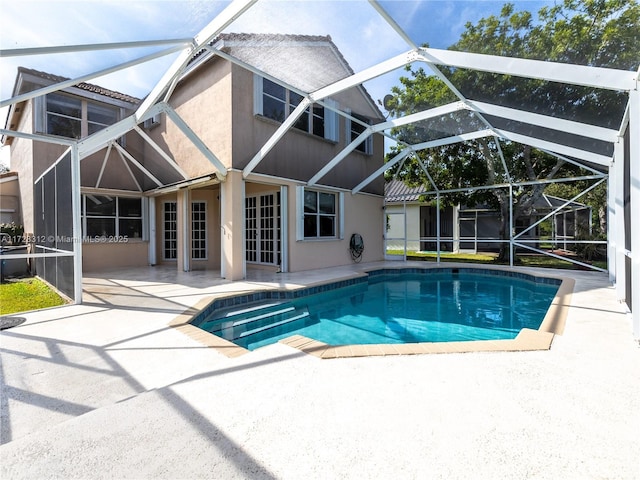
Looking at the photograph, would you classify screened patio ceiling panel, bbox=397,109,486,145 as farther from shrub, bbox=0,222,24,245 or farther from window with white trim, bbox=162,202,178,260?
shrub, bbox=0,222,24,245

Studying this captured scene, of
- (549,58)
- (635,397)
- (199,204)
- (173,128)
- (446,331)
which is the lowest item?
(446,331)

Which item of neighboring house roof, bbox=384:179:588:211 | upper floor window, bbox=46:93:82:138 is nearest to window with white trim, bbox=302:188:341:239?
neighboring house roof, bbox=384:179:588:211

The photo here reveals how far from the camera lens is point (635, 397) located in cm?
239

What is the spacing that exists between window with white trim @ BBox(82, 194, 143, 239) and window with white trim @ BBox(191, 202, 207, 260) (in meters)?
1.96

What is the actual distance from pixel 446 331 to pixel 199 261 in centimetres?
823

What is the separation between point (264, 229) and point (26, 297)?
227 inches

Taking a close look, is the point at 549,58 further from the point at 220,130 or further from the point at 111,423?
the point at 220,130

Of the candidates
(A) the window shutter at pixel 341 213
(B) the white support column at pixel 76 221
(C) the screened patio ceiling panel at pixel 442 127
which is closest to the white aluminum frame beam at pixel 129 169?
(B) the white support column at pixel 76 221

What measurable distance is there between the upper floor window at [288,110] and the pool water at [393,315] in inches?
204

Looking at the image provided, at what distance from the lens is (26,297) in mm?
6121

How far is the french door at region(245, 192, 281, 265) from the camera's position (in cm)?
960

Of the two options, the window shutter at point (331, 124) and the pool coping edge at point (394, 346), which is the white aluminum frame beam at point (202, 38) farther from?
the window shutter at point (331, 124)

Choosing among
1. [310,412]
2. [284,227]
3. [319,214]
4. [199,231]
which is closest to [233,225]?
[284,227]

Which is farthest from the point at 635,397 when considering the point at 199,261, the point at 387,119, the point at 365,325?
the point at 199,261
